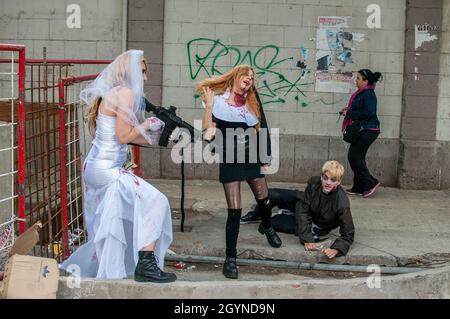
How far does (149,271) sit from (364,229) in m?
2.71

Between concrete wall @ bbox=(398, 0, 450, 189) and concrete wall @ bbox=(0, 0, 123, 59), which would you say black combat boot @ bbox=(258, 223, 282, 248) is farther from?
concrete wall @ bbox=(0, 0, 123, 59)

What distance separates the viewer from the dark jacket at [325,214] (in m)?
5.83

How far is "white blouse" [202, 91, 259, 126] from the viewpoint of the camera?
222 inches

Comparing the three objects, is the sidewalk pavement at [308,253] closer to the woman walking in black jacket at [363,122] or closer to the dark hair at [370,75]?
the woman walking in black jacket at [363,122]

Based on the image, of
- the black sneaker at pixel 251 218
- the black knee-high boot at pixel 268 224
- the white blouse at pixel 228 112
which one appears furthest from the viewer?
the black sneaker at pixel 251 218

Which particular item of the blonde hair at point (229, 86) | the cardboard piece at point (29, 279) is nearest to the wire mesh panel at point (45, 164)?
the cardboard piece at point (29, 279)

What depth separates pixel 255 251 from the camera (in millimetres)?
5898

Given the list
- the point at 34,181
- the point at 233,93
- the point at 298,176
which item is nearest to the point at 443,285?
the point at 233,93

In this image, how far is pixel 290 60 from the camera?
8695 millimetres

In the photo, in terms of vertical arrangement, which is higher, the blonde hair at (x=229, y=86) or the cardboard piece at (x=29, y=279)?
the blonde hair at (x=229, y=86)

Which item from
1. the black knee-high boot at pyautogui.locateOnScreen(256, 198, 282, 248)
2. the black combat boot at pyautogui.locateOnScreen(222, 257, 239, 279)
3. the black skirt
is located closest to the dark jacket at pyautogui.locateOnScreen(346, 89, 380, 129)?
the black knee-high boot at pyautogui.locateOnScreen(256, 198, 282, 248)

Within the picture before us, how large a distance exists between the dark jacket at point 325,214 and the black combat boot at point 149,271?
1.65 metres

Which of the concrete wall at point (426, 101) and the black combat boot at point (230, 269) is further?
the concrete wall at point (426, 101)
